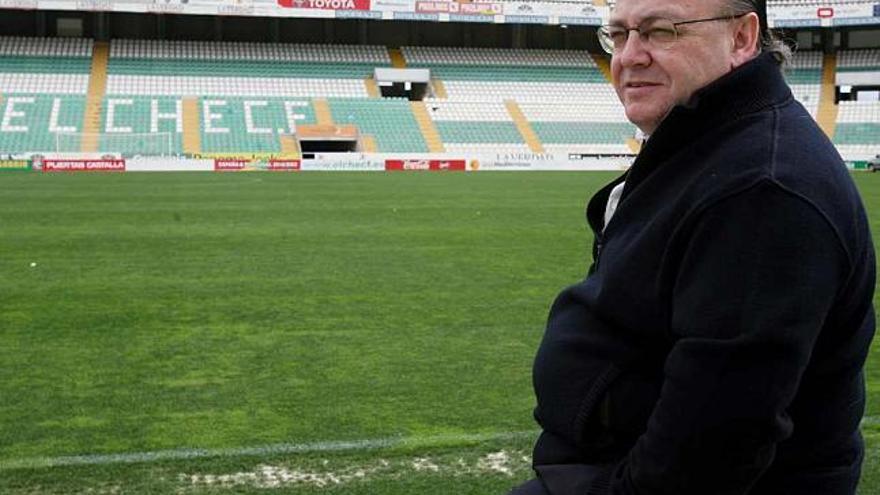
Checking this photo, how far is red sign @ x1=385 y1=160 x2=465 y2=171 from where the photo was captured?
1369 inches

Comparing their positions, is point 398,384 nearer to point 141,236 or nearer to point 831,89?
point 141,236

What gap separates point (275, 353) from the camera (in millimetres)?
6469

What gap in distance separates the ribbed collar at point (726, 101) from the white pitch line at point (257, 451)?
2.97 meters

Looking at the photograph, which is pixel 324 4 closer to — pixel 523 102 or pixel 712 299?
pixel 523 102

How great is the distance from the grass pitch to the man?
7.38 ft

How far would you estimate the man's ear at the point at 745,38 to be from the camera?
1.72m

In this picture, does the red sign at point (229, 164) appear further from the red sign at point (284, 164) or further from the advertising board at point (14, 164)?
the advertising board at point (14, 164)

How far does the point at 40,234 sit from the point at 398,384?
899 cm

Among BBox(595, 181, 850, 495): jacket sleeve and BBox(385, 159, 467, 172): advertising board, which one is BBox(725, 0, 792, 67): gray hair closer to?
BBox(595, 181, 850, 495): jacket sleeve

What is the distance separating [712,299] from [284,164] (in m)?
32.8

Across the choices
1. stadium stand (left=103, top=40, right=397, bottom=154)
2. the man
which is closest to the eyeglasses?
the man

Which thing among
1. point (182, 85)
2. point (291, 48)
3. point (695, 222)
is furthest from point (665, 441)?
point (291, 48)

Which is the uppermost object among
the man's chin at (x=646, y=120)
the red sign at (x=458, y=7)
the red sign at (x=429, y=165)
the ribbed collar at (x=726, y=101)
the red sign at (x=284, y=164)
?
the red sign at (x=458, y=7)

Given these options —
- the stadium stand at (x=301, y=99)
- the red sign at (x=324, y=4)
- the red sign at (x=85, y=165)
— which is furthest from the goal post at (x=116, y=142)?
the red sign at (x=324, y=4)
